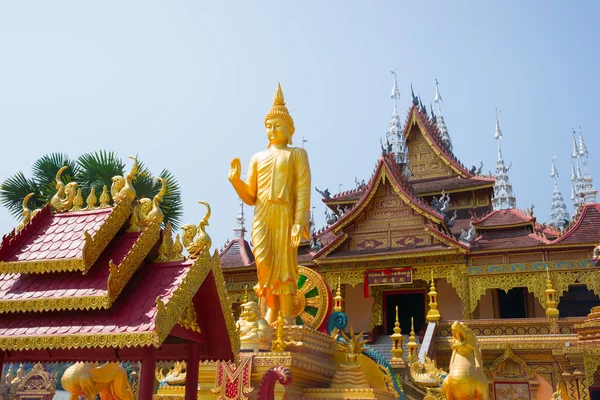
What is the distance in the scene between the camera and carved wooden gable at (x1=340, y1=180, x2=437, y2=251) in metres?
17.1

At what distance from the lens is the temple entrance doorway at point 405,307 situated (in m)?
18.3

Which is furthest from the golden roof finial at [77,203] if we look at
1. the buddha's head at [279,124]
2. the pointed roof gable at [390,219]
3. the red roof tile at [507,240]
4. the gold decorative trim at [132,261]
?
the red roof tile at [507,240]

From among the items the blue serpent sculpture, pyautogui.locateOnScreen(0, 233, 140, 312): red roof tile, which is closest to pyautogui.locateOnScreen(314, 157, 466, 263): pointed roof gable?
the blue serpent sculpture

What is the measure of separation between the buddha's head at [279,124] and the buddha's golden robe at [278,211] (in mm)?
185

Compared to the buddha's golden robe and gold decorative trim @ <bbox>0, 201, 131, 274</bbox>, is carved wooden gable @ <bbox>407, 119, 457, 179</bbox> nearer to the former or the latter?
the buddha's golden robe

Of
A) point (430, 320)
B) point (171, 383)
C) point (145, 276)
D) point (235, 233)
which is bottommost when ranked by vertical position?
point (171, 383)

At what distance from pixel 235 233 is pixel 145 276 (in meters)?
16.9

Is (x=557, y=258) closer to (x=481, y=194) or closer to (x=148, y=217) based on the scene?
(x=481, y=194)

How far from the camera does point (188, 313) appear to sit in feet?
14.6

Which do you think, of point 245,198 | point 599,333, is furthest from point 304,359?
point 599,333

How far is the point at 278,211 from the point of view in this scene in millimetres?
7844

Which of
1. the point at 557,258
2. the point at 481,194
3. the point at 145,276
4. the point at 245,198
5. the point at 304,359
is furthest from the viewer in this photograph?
the point at 481,194

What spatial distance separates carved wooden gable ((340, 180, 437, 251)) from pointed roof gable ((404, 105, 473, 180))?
4.59m

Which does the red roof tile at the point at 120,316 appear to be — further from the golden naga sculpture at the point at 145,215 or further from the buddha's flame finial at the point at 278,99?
the buddha's flame finial at the point at 278,99
